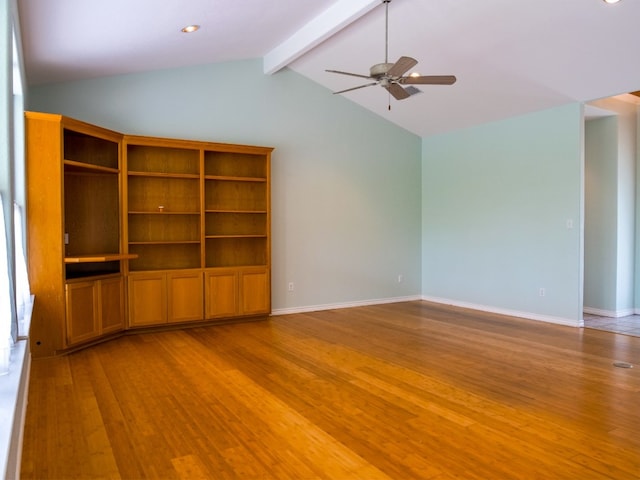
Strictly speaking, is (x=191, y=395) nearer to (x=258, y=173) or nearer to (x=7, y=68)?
(x=7, y=68)

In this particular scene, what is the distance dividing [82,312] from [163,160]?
83.6 inches

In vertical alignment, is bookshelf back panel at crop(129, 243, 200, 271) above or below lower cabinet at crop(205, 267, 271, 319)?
above

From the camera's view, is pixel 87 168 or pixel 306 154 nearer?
pixel 87 168

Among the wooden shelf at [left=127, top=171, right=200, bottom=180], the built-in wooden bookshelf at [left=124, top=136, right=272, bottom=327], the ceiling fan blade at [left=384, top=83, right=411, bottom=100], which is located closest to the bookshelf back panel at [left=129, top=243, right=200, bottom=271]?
the built-in wooden bookshelf at [left=124, top=136, right=272, bottom=327]

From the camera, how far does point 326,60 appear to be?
20.8 feet

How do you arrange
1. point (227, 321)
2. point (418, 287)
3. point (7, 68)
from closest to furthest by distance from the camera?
point (7, 68), point (227, 321), point (418, 287)

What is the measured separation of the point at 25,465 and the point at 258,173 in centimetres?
463

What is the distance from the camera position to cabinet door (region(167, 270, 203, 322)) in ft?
18.6

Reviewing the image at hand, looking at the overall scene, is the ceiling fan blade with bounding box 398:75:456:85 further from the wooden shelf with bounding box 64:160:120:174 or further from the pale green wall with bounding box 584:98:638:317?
the pale green wall with bounding box 584:98:638:317

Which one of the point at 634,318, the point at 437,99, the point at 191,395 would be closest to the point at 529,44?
the point at 437,99

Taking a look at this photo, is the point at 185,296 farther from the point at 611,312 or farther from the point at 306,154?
the point at 611,312

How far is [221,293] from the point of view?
236 inches

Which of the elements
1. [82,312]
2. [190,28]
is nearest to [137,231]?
[82,312]

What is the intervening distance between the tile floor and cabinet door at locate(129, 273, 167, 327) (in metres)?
5.19
